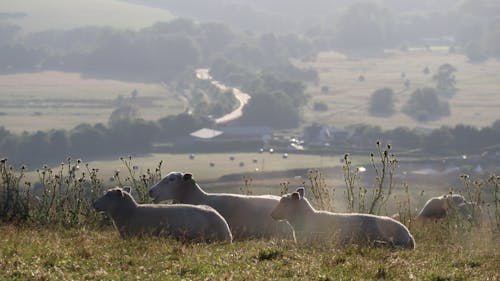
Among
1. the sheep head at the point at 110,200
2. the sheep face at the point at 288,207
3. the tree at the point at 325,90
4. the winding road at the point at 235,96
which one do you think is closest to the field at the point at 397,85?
the tree at the point at 325,90

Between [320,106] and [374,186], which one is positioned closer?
[374,186]

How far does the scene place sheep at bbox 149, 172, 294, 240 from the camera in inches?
537

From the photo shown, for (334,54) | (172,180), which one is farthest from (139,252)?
(334,54)

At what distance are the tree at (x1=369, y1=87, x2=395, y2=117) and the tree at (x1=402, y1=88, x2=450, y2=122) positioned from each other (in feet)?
5.52

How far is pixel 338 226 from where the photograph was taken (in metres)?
12.8

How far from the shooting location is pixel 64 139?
69188mm

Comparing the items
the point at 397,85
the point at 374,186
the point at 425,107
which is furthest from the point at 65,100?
the point at 374,186

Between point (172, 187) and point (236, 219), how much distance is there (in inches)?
54.7

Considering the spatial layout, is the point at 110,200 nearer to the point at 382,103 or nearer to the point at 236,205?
the point at 236,205

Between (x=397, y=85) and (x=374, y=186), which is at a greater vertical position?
(x=397, y=85)

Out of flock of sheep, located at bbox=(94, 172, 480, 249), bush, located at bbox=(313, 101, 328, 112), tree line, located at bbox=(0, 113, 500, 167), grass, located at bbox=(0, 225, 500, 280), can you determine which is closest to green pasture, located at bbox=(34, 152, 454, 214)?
tree line, located at bbox=(0, 113, 500, 167)

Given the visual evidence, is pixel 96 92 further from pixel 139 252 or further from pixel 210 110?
pixel 139 252

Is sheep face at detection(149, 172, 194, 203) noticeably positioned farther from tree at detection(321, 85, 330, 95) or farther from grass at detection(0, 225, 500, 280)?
tree at detection(321, 85, 330, 95)

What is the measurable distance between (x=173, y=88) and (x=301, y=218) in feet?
375
